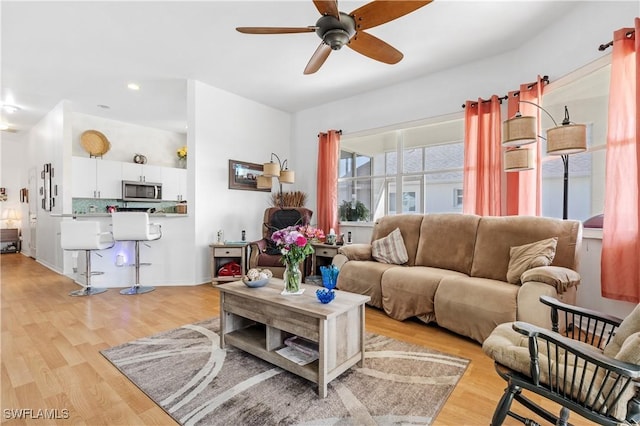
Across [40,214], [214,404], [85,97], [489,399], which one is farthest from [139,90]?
[489,399]

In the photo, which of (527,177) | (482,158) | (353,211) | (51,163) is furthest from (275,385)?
(51,163)

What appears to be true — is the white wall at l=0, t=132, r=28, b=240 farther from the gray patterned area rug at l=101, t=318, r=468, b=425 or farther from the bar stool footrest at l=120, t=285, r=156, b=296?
the gray patterned area rug at l=101, t=318, r=468, b=425

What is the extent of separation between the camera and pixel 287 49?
3357 mm

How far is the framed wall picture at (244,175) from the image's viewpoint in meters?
4.74

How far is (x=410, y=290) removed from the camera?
284cm

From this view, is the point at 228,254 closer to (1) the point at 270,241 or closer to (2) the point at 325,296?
(1) the point at 270,241

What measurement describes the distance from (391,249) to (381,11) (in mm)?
2375

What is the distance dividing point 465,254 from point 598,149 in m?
1.55

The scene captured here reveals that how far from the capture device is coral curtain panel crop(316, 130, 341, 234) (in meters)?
4.89

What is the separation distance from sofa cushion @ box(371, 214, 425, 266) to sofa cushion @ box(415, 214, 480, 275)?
0.07 meters

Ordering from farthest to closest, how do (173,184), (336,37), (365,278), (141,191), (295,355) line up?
(173,184), (141,191), (365,278), (336,37), (295,355)

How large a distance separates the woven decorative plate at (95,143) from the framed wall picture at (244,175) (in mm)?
2900

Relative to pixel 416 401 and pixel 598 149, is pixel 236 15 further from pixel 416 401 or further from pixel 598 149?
pixel 598 149

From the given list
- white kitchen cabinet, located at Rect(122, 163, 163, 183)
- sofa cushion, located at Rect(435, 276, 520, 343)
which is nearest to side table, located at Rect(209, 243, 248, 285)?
sofa cushion, located at Rect(435, 276, 520, 343)
